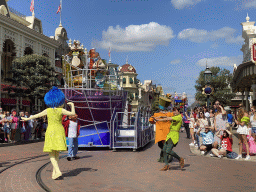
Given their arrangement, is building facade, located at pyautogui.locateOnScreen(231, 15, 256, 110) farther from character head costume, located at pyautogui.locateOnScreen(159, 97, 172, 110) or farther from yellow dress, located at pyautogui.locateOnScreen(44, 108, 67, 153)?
yellow dress, located at pyautogui.locateOnScreen(44, 108, 67, 153)

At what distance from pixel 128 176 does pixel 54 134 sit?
1.87 m

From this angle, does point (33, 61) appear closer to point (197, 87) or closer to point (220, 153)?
point (220, 153)

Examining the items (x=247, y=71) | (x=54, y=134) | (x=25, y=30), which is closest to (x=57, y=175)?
(x=54, y=134)

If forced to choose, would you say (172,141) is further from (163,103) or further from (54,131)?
(54,131)

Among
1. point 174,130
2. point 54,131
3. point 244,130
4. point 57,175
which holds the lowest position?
point 57,175

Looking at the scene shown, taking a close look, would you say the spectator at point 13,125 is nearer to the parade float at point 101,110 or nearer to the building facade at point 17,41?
the parade float at point 101,110

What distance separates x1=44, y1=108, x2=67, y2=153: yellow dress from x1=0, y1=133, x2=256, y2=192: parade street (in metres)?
0.69

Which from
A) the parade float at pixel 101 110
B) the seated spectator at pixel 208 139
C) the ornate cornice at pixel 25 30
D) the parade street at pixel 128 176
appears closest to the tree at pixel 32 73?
the ornate cornice at pixel 25 30

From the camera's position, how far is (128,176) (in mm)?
7352

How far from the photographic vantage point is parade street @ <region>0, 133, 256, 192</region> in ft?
20.5

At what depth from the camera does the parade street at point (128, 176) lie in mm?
6238

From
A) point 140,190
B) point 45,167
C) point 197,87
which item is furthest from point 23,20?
point 140,190

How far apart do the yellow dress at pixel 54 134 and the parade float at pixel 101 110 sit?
553cm

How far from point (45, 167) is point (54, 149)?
2067 mm
